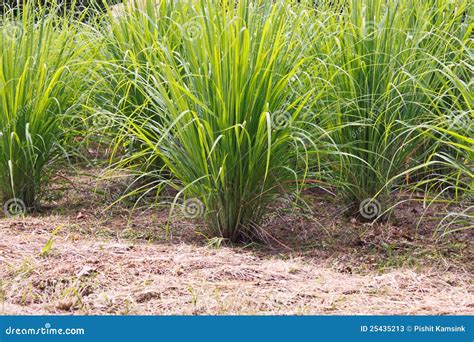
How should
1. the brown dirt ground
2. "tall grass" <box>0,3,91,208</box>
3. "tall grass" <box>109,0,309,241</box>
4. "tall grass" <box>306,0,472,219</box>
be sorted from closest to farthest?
the brown dirt ground
"tall grass" <box>109,0,309,241</box>
"tall grass" <box>306,0,472,219</box>
"tall grass" <box>0,3,91,208</box>

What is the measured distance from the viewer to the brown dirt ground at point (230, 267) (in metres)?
2.61

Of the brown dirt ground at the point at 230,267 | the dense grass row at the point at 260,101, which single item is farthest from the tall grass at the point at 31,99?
the brown dirt ground at the point at 230,267

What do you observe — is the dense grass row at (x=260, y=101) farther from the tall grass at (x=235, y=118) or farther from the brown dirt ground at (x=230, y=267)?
the brown dirt ground at (x=230, y=267)

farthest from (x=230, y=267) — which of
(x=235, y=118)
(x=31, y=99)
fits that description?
(x=31, y=99)

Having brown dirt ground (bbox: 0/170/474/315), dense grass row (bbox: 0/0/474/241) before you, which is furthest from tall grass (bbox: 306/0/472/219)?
brown dirt ground (bbox: 0/170/474/315)

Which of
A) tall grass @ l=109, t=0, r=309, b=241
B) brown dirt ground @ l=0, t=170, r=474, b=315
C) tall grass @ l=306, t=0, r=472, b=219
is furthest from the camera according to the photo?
tall grass @ l=306, t=0, r=472, b=219

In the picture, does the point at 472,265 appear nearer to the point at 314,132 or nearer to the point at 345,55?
the point at 314,132

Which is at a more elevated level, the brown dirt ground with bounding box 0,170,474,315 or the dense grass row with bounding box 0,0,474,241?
the dense grass row with bounding box 0,0,474,241

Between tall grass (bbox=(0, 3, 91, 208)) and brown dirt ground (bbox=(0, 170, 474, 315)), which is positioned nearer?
brown dirt ground (bbox=(0, 170, 474, 315))

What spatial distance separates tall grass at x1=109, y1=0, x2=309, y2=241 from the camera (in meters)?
3.29

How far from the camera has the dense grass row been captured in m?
3.33

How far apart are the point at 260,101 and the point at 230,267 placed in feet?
2.68

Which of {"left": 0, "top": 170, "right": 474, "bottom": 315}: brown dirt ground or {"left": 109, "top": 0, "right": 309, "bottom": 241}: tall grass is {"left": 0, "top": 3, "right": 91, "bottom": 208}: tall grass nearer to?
{"left": 0, "top": 170, "right": 474, "bottom": 315}: brown dirt ground

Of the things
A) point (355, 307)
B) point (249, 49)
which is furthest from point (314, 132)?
point (355, 307)
